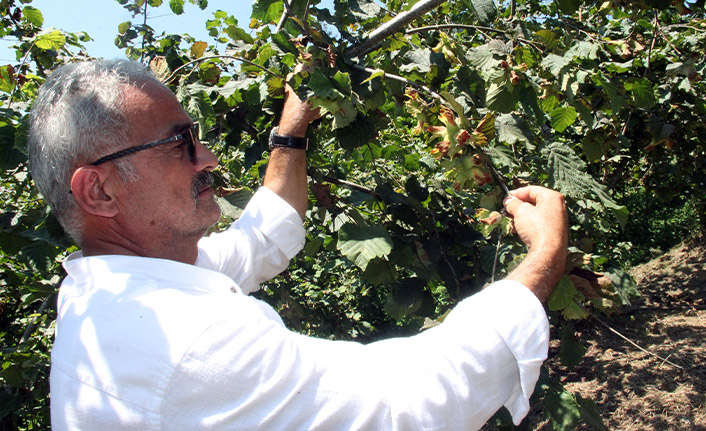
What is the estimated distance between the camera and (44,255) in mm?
2357

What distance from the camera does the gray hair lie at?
131 cm

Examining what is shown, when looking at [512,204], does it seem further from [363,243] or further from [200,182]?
[200,182]

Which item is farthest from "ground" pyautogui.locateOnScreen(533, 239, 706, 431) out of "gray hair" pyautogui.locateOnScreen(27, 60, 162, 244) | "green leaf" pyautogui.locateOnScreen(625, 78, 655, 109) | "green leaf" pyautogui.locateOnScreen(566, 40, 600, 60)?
"gray hair" pyautogui.locateOnScreen(27, 60, 162, 244)

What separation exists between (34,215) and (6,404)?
1.15 m

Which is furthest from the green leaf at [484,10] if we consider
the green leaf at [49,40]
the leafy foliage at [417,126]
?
the green leaf at [49,40]

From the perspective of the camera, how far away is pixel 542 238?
4.07 ft

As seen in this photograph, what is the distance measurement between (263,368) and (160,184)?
643 millimetres

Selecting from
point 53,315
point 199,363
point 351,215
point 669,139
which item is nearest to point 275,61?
point 351,215

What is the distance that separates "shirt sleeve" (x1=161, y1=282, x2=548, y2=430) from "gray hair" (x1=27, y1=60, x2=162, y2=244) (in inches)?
23.7

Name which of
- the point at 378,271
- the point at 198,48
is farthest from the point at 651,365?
the point at 198,48

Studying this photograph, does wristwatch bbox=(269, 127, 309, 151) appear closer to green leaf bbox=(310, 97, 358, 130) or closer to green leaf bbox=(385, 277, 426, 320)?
green leaf bbox=(310, 97, 358, 130)

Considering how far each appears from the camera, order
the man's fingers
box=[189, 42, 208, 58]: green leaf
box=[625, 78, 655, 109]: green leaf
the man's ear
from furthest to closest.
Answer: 1. box=[625, 78, 655, 109]: green leaf
2. box=[189, 42, 208, 58]: green leaf
3. the man's fingers
4. the man's ear

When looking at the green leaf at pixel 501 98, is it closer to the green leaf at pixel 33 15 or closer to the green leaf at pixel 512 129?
the green leaf at pixel 512 129

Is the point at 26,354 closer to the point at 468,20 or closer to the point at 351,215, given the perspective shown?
the point at 351,215
